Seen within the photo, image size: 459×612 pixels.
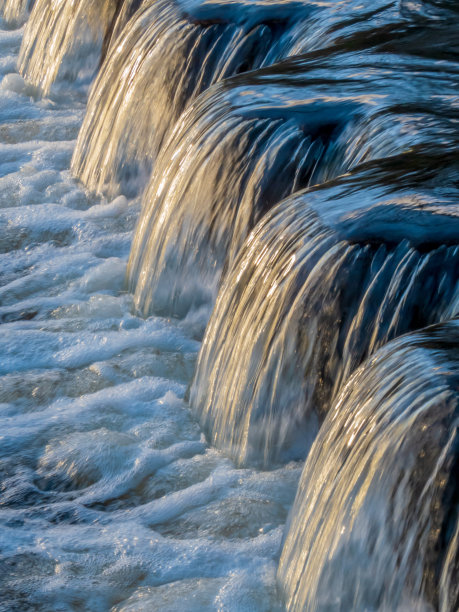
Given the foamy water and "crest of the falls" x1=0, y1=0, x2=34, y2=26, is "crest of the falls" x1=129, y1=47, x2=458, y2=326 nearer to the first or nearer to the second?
the foamy water

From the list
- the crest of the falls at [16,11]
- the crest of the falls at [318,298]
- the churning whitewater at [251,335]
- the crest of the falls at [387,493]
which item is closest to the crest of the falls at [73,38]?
the crest of the falls at [16,11]

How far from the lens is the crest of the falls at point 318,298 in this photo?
329 cm

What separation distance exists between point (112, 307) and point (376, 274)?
1.87 m

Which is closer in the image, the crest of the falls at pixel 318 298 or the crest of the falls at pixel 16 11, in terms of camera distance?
the crest of the falls at pixel 318 298

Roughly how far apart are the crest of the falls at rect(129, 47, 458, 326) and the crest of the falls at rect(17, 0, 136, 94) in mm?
2747

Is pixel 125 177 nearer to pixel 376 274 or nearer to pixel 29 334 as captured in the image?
pixel 29 334

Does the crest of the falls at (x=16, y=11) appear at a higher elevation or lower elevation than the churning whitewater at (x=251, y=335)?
higher

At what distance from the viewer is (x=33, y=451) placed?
154 inches

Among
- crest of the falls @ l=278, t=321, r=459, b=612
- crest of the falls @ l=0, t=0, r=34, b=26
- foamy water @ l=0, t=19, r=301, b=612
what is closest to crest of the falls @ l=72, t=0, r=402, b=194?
foamy water @ l=0, t=19, r=301, b=612

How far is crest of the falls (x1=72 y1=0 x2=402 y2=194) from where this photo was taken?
5719 millimetres

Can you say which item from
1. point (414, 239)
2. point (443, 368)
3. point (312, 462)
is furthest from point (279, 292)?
point (443, 368)

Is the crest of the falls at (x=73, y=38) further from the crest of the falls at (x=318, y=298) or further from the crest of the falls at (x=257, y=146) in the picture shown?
the crest of the falls at (x=318, y=298)

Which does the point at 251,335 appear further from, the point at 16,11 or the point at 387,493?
the point at 16,11

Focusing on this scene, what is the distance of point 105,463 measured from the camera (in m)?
3.80
